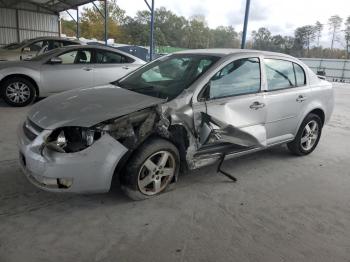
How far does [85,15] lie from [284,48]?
32.7 m

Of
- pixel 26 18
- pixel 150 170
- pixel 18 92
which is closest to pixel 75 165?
pixel 150 170

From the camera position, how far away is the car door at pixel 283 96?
14.0 ft

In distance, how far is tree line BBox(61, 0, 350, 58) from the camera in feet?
105

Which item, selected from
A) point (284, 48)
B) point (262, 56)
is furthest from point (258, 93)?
point (284, 48)

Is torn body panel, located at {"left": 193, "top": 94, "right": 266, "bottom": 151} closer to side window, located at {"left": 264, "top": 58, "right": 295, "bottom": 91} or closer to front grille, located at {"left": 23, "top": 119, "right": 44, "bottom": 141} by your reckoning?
side window, located at {"left": 264, "top": 58, "right": 295, "bottom": 91}

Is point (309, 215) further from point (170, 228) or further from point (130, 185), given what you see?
point (130, 185)

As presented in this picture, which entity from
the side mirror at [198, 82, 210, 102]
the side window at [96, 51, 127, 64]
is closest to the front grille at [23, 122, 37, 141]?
the side mirror at [198, 82, 210, 102]

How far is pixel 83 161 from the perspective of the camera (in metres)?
2.88

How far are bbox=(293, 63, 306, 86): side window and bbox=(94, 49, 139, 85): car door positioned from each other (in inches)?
174

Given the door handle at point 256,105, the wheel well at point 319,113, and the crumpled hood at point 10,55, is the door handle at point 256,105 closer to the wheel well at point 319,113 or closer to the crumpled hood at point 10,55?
the wheel well at point 319,113

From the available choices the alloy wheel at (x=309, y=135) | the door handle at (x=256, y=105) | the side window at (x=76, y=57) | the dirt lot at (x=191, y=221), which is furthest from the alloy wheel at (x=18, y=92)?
the alloy wheel at (x=309, y=135)

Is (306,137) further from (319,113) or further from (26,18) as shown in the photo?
(26,18)

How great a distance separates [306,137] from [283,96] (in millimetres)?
1054

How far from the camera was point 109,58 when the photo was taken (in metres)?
7.85
